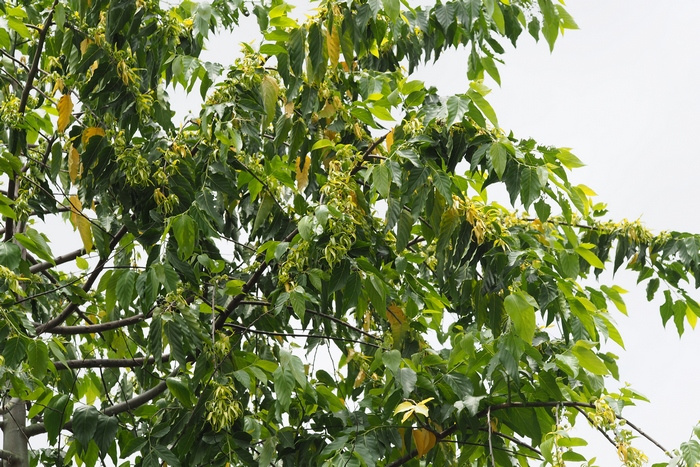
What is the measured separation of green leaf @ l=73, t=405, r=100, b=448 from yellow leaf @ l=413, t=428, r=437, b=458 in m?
0.90

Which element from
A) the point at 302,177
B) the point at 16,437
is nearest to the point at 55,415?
the point at 302,177

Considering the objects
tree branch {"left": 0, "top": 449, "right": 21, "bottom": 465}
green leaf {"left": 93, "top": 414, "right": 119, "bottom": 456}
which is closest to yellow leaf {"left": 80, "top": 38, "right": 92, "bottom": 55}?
green leaf {"left": 93, "top": 414, "right": 119, "bottom": 456}

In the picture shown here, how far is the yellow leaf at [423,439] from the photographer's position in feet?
7.91

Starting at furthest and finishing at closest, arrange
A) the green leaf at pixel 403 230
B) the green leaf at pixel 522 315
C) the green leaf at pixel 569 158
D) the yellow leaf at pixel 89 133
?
the yellow leaf at pixel 89 133 → the green leaf at pixel 569 158 → the green leaf at pixel 403 230 → the green leaf at pixel 522 315

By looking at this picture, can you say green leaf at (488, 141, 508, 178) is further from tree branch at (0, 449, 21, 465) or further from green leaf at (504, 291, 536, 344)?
tree branch at (0, 449, 21, 465)

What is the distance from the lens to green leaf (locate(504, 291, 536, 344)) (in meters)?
2.06

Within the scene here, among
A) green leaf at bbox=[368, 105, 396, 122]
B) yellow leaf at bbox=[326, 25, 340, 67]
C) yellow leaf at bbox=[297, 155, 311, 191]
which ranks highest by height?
yellow leaf at bbox=[326, 25, 340, 67]

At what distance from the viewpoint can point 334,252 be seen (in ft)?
7.28

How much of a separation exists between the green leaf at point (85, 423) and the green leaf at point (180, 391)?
23 centimetres

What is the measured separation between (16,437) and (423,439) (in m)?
2.02

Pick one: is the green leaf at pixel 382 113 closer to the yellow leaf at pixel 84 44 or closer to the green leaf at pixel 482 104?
the green leaf at pixel 482 104

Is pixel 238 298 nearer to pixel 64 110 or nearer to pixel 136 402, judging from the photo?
pixel 136 402

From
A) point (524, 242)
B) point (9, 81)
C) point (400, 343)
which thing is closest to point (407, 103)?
point (524, 242)

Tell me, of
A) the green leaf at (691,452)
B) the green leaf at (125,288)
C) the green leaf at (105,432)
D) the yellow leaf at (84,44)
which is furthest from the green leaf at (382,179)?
the yellow leaf at (84,44)
